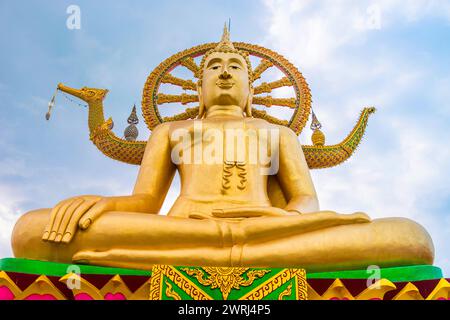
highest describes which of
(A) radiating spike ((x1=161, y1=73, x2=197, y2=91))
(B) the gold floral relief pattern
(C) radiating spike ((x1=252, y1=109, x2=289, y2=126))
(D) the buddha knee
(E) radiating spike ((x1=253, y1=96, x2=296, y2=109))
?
(A) radiating spike ((x1=161, y1=73, x2=197, y2=91))

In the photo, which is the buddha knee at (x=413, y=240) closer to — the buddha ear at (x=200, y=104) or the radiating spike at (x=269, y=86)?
the buddha ear at (x=200, y=104)

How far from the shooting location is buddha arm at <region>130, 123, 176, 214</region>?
14.0 ft

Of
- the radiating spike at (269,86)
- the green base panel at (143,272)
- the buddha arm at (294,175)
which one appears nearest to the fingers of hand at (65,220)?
the green base panel at (143,272)

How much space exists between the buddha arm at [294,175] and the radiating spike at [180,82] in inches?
56.0

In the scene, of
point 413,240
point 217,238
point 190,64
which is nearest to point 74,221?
point 217,238

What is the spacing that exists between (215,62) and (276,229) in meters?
2.45

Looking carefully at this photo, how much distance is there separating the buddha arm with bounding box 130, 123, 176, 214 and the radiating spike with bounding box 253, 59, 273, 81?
1.53 metres

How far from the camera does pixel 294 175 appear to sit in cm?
459

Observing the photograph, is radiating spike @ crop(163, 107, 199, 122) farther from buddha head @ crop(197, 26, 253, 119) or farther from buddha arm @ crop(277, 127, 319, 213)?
buddha arm @ crop(277, 127, 319, 213)

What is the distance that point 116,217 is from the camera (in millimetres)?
3426

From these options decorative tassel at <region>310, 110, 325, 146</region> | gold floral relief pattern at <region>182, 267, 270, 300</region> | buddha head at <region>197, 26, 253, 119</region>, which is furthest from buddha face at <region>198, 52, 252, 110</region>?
gold floral relief pattern at <region>182, 267, 270, 300</region>

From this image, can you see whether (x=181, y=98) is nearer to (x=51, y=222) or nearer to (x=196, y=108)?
(x=196, y=108)

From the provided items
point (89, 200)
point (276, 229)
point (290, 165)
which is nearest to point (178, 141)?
point (290, 165)

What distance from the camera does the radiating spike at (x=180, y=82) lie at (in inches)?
231
